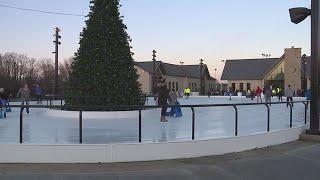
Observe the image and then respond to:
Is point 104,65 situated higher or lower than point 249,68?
lower

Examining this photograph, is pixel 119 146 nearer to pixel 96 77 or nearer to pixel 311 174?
pixel 311 174

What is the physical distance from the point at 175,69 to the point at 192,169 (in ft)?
303

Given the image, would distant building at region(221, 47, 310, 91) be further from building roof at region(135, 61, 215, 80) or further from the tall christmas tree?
the tall christmas tree

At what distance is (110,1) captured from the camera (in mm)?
22047

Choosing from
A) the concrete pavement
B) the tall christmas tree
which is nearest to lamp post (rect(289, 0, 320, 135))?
the concrete pavement

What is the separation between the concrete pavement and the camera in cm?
907

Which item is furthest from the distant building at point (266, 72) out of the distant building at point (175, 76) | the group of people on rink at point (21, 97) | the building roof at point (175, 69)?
the group of people on rink at point (21, 97)

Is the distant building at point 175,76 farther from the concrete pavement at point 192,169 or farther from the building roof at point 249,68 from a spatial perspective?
the concrete pavement at point 192,169

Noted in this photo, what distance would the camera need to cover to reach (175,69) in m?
102

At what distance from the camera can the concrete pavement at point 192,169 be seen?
907 centimetres

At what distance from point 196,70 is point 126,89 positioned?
9134cm

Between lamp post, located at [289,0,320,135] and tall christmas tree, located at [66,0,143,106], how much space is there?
838cm

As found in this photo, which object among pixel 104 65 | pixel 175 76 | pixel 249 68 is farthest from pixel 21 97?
pixel 175 76

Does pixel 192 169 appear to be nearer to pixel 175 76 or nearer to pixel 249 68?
pixel 249 68
